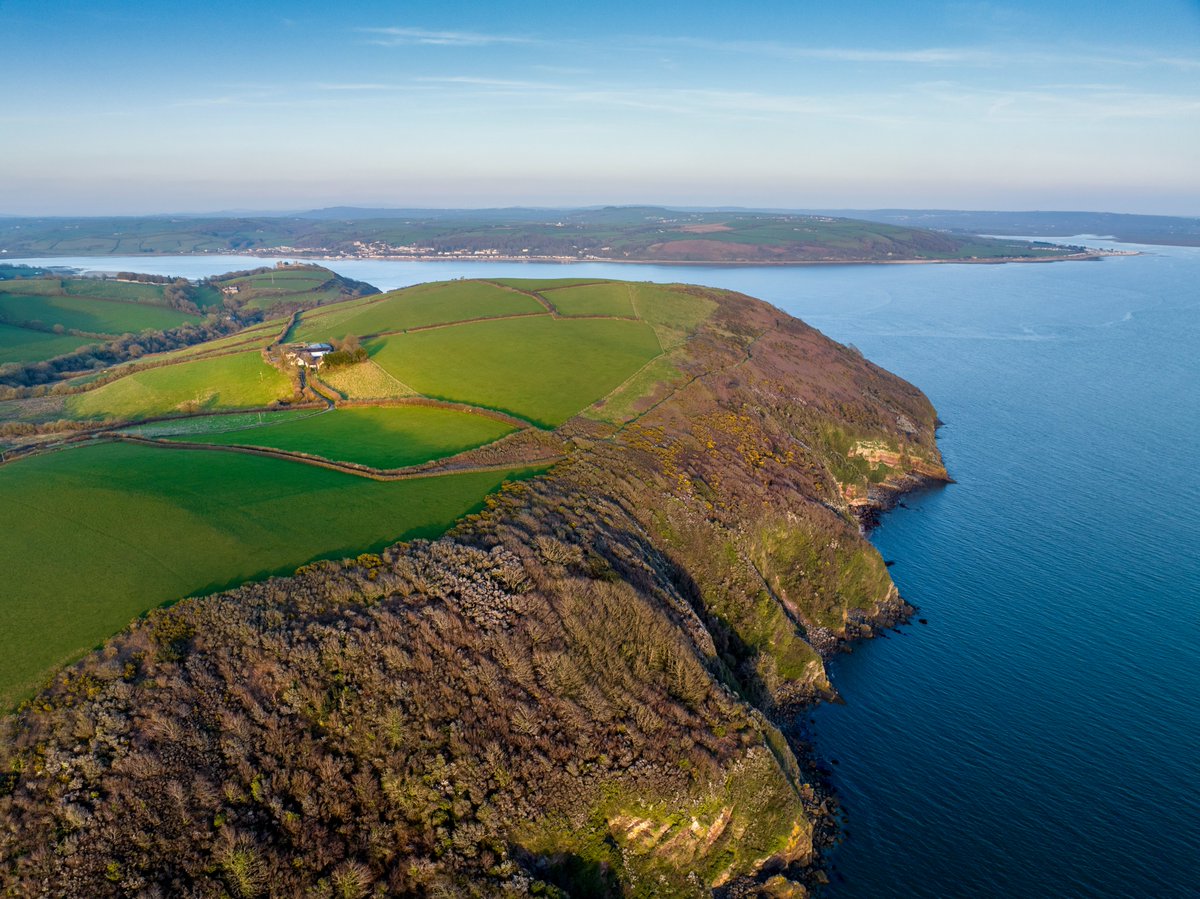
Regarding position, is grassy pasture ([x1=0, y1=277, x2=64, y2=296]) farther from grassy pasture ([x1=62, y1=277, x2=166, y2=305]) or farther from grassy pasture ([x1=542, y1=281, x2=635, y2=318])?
grassy pasture ([x1=542, y1=281, x2=635, y2=318])

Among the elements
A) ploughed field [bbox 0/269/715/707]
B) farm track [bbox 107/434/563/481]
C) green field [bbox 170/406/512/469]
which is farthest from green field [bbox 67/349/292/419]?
farm track [bbox 107/434/563/481]

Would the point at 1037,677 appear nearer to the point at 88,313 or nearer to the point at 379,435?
the point at 379,435

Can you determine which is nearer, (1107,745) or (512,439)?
(1107,745)

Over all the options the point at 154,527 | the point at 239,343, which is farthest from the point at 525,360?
the point at 239,343

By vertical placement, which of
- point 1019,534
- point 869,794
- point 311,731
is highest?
point 311,731


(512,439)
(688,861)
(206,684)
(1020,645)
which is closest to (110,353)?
(512,439)

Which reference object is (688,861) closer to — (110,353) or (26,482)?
(26,482)
